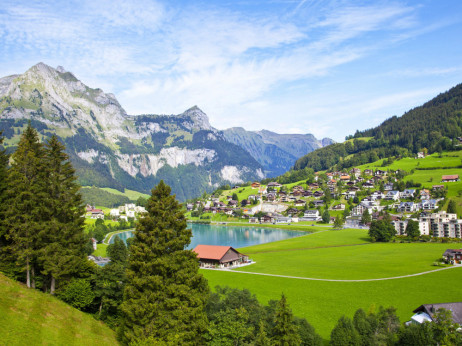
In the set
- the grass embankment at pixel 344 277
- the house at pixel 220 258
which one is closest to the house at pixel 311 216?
the grass embankment at pixel 344 277

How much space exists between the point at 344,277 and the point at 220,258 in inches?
893

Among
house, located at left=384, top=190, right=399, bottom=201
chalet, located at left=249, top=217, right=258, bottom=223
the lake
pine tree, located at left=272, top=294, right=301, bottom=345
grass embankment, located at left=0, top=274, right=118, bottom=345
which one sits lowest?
the lake

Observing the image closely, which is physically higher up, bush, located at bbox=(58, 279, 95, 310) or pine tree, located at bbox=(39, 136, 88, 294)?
pine tree, located at bbox=(39, 136, 88, 294)

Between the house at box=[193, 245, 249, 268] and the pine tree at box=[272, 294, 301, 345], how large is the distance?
136 feet

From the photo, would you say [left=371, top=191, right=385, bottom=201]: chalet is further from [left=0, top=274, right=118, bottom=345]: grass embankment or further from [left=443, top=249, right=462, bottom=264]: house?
[left=0, top=274, right=118, bottom=345]: grass embankment

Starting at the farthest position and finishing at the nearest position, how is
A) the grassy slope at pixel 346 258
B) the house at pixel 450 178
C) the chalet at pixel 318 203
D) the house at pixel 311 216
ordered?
the chalet at pixel 318 203 → the house at pixel 311 216 → the house at pixel 450 178 → the grassy slope at pixel 346 258

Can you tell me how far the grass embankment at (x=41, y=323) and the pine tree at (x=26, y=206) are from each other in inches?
102

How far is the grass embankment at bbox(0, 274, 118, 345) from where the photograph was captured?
1809 cm

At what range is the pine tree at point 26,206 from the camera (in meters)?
26.2

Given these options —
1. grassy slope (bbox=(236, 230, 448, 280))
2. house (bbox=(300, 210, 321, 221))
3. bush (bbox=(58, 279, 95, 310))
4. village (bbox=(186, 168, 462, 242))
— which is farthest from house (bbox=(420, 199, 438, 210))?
bush (bbox=(58, 279, 95, 310))

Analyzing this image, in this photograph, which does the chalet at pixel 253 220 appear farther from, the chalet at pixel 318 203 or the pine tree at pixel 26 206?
the pine tree at pixel 26 206

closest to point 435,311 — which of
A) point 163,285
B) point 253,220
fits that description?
point 163,285

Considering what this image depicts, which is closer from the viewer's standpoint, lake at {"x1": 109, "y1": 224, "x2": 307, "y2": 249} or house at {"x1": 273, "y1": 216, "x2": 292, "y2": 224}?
lake at {"x1": 109, "y1": 224, "x2": 307, "y2": 249}

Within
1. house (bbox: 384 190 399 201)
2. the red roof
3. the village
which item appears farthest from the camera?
house (bbox: 384 190 399 201)
